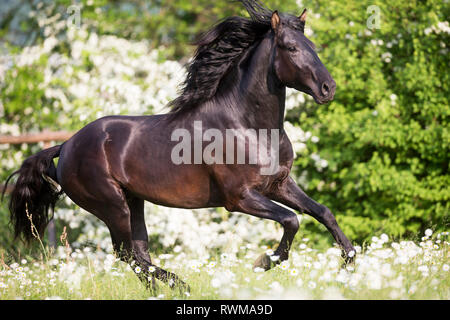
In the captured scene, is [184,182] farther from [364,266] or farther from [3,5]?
[3,5]

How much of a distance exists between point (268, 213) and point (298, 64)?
100 cm

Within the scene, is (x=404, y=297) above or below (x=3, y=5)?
below

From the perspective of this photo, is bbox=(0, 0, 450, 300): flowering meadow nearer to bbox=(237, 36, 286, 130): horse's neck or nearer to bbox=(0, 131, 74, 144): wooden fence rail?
bbox=(0, 131, 74, 144): wooden fence rail

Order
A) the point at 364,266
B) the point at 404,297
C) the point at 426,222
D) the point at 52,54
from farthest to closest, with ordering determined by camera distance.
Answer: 1. the point at 52,54
2. the point at 426,222
3. the point at 364,266
4. the point at 404,297

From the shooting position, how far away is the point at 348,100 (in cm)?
666

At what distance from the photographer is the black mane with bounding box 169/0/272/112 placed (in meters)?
3.80

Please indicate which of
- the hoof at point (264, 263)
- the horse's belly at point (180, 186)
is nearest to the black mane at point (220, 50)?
the horse's belly at point (180, 186)

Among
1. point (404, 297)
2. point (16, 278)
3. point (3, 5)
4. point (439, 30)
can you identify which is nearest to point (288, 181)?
point (404, 297)

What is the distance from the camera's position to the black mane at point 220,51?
380 centimetres

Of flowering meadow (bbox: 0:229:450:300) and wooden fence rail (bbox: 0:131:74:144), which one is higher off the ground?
wooden fence rail (bbox: 0:131:74:144)

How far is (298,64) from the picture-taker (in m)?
3.45

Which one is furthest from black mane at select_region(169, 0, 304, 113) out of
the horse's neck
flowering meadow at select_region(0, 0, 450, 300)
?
flowering meadow at select_region(0, 0, 450, 300)

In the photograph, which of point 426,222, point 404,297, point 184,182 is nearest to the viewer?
point 404,297

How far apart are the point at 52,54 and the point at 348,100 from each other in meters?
5.42
